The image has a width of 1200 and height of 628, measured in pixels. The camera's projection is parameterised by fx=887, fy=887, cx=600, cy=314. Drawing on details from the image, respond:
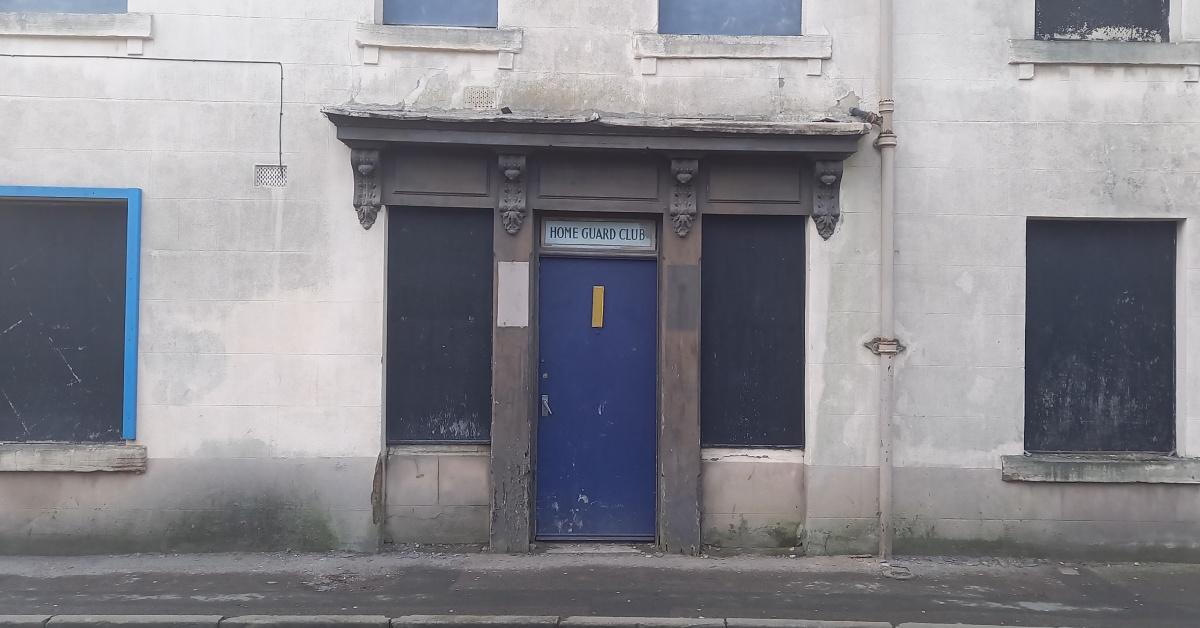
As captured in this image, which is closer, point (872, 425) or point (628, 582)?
point (628, 582)

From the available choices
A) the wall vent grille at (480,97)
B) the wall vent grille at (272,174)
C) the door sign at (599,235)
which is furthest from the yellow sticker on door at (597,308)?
the wall vent grille at (272,174)

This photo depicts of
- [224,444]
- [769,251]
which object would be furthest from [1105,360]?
[224,444]

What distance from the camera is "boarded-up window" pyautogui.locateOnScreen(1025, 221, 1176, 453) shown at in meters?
7.75

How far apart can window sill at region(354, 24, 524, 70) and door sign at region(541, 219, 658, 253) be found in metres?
1.44

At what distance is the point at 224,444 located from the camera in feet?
24.6

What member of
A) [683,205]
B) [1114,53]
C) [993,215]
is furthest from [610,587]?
[1114,53]

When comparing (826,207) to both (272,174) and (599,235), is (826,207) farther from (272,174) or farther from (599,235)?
(272,174)

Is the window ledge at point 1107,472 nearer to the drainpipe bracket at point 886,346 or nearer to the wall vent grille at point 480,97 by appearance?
the drainpipe bracket at point 886,346

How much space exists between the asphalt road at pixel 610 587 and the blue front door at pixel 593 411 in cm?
43

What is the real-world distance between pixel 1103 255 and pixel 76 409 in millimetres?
8980

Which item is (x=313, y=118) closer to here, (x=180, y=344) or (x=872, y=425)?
(x=180, y=344)

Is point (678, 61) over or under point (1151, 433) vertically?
over

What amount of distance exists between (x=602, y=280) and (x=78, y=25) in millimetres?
4838

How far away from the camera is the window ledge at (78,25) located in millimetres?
7324
